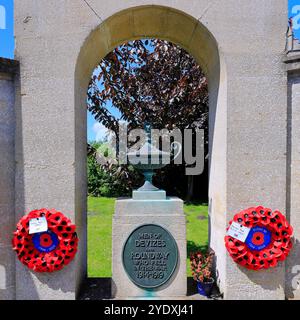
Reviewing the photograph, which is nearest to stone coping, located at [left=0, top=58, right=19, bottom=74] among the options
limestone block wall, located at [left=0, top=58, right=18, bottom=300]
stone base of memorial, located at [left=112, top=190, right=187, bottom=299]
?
limestone block wall, located at [left=0, top=58, right=18, bottom=300]

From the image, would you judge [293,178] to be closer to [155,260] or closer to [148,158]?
[148,158]

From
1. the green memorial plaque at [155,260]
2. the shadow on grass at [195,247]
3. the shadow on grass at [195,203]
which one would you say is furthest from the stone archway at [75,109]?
the shadow on grass at [195,203]

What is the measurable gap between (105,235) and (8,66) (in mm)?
4885

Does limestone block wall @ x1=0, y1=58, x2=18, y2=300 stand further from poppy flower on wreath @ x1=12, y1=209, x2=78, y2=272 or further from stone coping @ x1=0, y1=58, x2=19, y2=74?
poppy flower on wreath @ x1=12, y1=209, x2=78, y2=272

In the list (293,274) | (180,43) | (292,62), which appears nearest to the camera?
(292,62)

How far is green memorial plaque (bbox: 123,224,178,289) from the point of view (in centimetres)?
334

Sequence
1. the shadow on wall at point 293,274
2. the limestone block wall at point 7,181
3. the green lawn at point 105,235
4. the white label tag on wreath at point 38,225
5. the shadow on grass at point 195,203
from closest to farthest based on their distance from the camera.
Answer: the white label tag on wreath at point 38,225, the limestone block wall at point 7,181, the shadow on wall at point 293,274, the green lawn at point 105,235, the shadow on grass at point 195,203

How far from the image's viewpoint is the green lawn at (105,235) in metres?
4.86

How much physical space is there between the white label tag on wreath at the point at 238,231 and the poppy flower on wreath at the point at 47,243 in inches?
75.8

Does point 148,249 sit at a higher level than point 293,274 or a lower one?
higher

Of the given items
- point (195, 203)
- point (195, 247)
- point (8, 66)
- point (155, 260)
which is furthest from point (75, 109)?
point (195, 203)

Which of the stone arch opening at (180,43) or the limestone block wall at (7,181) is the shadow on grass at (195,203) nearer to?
the stone arch opening at (180,43)

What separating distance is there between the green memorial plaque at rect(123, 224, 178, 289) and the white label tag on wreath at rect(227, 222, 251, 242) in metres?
0.73

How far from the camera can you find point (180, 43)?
4.07m
